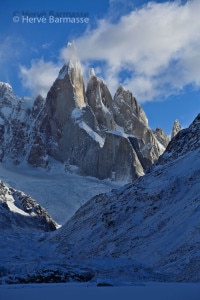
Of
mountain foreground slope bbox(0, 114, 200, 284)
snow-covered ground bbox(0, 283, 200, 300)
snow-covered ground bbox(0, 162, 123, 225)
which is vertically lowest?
snow-covered ground bbox(0, 283, 200, 300)

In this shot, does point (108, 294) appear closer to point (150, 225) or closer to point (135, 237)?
point (135, 237)

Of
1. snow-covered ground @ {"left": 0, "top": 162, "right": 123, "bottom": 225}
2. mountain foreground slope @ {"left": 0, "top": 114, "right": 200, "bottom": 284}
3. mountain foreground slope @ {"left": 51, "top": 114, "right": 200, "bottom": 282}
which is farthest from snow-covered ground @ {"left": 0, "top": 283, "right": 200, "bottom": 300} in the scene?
snow-covered ground @ {"left": 0, "top": 162, "right": 123, "bottom": 225}

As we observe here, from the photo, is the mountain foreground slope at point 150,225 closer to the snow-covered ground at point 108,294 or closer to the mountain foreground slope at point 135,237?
the mountain foreground slope at point 135,237

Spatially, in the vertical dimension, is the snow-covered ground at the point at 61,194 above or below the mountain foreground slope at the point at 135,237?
above

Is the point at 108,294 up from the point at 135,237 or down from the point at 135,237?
down

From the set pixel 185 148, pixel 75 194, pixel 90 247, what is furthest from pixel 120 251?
pixel 75 194

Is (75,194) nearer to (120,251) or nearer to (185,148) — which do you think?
(185,148)

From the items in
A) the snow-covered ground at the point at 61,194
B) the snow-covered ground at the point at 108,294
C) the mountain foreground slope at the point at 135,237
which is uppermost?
the snow-covered ground at the point at 61,194

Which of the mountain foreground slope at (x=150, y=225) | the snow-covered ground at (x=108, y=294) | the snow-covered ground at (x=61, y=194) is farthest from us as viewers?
the snow-covered ground at (x=61, y=194)

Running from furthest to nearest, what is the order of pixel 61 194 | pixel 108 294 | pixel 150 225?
pixel 61 194 < pixel 150 225 < pixel 108 294

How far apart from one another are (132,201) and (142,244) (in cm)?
1571

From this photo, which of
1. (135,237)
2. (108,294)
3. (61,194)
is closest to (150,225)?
(135,237)

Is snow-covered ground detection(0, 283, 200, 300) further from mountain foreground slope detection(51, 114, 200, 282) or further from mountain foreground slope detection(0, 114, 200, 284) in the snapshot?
mountain foreground slope detection(51, 114, 200, 282)

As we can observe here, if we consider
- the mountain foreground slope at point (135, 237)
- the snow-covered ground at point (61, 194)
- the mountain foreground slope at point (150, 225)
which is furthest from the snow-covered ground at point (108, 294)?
the snow-covered ground at point (61, 194)
